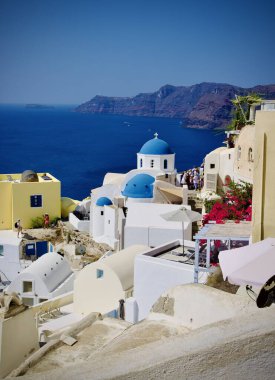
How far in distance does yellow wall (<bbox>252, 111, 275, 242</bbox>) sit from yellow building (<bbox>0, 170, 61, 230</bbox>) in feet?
60.6

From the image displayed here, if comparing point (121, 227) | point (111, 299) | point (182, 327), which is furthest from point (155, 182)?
point (182, 327)

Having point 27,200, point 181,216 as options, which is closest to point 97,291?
point 181,216

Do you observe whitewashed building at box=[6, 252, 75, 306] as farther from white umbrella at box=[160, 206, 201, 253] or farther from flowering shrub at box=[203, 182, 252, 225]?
flowering shrub at box=[203, 182, 252, 225]

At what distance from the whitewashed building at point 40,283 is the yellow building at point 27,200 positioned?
771cm

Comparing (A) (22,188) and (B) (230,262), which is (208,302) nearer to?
(B) (230,262)

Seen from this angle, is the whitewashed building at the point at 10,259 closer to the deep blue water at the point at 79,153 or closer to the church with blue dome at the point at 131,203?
the church with blue dome at the point at 131,203

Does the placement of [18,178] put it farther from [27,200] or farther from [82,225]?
[82,225]

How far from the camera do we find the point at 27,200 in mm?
25156

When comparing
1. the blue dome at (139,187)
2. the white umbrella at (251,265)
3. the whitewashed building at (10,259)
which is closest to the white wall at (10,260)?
the whitewashed building at (10,259)

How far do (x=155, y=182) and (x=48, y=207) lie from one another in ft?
21.6

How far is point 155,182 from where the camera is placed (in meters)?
21.5

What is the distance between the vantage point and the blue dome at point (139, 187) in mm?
21469

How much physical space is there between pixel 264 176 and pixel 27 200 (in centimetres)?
1891

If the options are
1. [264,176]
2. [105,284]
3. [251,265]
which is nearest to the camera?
[251,265]
